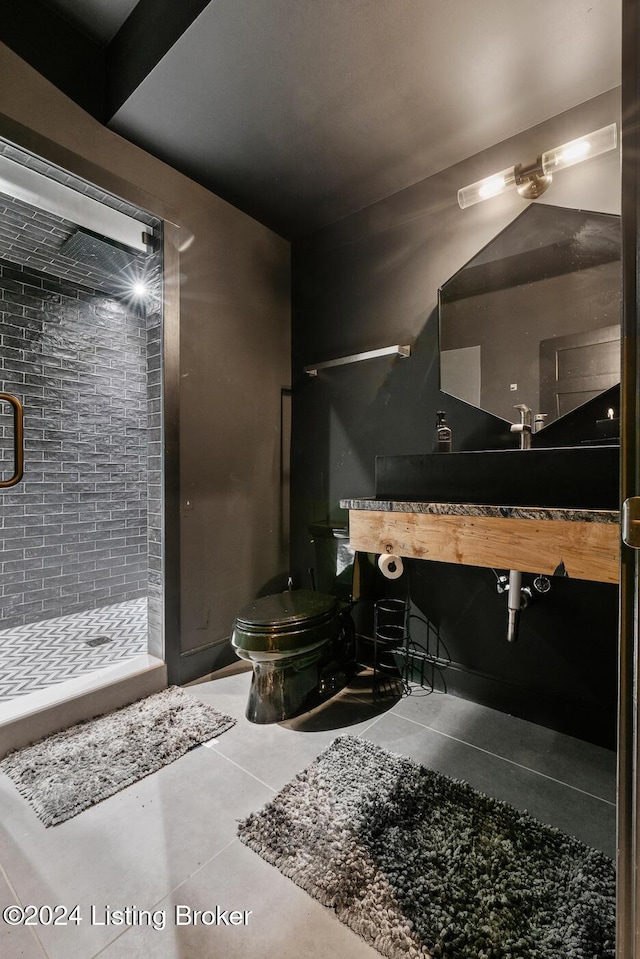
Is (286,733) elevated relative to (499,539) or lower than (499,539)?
lower

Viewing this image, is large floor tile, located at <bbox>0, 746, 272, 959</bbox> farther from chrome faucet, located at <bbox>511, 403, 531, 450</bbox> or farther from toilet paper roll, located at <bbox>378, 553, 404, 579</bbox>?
chrome faucet, located at <bbox>511, 403, 531, 450</bbox>

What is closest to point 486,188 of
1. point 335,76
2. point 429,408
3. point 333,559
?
point 335,76

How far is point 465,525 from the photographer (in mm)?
1364

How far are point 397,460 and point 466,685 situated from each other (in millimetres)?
1139

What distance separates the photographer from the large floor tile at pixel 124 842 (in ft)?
3.57

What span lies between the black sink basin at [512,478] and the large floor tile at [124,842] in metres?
1.16

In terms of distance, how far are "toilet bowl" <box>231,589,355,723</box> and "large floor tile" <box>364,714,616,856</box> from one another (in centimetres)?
32

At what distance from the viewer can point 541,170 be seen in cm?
168

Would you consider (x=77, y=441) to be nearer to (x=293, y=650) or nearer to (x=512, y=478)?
(x=293, y=650)

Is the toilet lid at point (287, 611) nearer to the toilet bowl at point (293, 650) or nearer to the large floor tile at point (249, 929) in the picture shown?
the toilet bowl at point (293, 650)

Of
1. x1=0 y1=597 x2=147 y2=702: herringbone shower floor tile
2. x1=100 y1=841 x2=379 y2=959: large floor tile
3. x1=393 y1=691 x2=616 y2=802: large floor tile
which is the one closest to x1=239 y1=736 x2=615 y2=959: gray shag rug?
x1=100 y1=841 x2=379 y2=959: large floor tile

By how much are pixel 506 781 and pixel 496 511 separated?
96cm

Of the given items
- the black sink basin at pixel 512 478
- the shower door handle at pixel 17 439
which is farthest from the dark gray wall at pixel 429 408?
the shower door handle at pixel 17 439

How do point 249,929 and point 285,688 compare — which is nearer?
point 249,929
